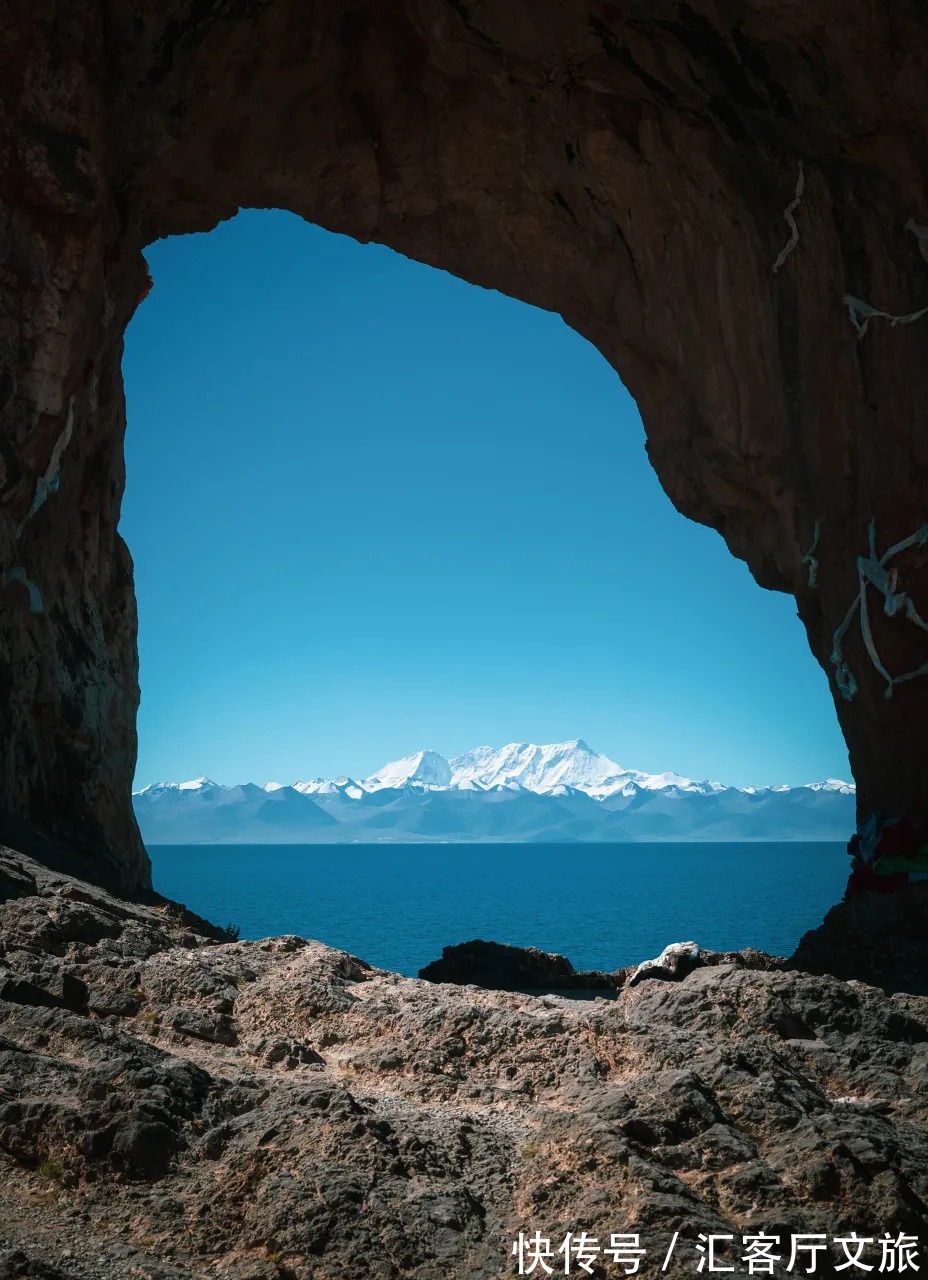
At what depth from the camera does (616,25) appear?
14.4 meters

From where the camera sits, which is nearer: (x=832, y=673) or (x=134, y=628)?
(x=832, y=673)

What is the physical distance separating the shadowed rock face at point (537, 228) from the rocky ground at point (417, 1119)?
5796 mm

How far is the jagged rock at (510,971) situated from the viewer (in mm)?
14188

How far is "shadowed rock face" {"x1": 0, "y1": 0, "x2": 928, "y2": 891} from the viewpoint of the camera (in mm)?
12367

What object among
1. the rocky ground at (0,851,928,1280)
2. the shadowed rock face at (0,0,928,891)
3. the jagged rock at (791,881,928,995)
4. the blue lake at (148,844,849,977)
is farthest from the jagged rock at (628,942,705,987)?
the blue lake at (148,844,849,977)

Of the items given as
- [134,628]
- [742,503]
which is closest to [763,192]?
[742,503]

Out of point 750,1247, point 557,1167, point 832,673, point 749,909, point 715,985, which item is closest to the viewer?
point 750,1247

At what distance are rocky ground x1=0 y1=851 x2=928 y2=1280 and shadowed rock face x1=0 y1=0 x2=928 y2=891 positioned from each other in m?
5.80

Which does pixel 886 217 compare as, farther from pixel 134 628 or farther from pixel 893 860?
pixel 134 628

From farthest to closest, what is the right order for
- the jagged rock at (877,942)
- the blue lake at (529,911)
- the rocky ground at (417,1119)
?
the blue lake at (529,911) → the jagged rock at (877,942) → the rocky ground at (417,1119)

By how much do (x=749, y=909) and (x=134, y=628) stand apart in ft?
202

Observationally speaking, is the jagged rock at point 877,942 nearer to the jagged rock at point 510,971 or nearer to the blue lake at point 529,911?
the jagged rock at point 510,971

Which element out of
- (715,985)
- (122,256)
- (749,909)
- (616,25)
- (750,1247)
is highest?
(616,25)

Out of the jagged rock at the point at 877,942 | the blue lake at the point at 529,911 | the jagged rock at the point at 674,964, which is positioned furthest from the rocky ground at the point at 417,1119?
the blue lake at the point at 529,911
